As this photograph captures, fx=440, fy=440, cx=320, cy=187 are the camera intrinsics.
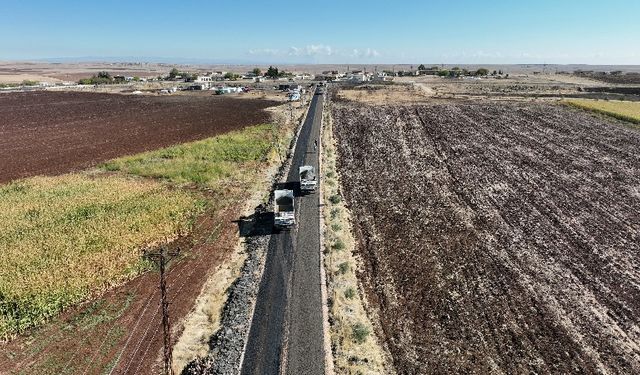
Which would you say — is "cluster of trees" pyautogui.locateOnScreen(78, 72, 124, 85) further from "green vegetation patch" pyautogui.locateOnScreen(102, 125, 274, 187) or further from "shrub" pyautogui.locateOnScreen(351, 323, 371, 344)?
"shrub" pyautogui.locateOnScreen(351, 323, 371, 344)

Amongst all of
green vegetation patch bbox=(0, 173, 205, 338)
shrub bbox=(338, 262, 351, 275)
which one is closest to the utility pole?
green vegetation patch bbox=(0, 173, 205, 338)

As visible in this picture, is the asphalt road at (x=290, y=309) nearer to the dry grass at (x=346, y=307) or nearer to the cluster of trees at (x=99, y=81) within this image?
the dry grass at (x=346, y=307)

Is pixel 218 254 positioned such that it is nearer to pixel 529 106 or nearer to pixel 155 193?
pixel 155 193

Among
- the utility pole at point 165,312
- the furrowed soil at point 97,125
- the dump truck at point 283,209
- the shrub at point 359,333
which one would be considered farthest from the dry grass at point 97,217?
the shrub at point 359,333

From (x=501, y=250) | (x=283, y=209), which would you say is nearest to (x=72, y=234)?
(x=283, y=209)

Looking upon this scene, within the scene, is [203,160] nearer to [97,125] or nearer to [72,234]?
[72,234]

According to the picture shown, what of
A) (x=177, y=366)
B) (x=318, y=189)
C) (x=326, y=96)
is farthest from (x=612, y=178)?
(x=326, y=96)
